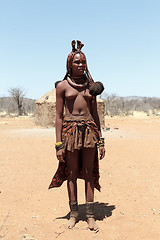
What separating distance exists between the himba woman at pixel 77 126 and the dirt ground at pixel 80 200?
0.33m

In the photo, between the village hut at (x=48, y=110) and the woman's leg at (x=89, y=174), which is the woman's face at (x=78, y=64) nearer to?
the woman's leg at (x=89, y=174)

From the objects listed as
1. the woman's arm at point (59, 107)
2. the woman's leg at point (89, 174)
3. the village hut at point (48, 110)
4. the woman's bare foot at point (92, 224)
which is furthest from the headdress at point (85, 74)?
the village hut at point (48, 110)

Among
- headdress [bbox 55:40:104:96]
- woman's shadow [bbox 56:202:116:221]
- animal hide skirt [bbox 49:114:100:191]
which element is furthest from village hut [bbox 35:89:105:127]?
animal hide skirt [bbox 49:114:100:191]

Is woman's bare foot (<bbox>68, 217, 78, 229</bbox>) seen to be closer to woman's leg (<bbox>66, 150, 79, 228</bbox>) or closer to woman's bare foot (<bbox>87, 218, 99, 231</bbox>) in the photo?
woman's leg (<bbox>66, 150, 79, 228</bbox>)

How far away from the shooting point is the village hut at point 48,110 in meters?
14.8

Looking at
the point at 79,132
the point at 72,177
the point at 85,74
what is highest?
the point at 85,74

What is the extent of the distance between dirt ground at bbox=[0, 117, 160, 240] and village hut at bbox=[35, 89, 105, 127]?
Result: 7.63m

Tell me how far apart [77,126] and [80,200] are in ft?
5.43

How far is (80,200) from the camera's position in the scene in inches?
161

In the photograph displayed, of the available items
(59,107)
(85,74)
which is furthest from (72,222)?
(85,74)

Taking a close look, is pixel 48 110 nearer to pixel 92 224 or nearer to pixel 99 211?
pixel 99 211

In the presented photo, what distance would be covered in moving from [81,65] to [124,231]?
6.80 ft

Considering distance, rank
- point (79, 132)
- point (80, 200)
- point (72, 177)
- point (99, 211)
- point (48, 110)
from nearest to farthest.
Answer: point (79, 132) → point (72, 177) → point (99, 211) → point (80, 200) → point (48, 110)

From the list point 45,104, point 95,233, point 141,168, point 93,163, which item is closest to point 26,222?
point 95,233
